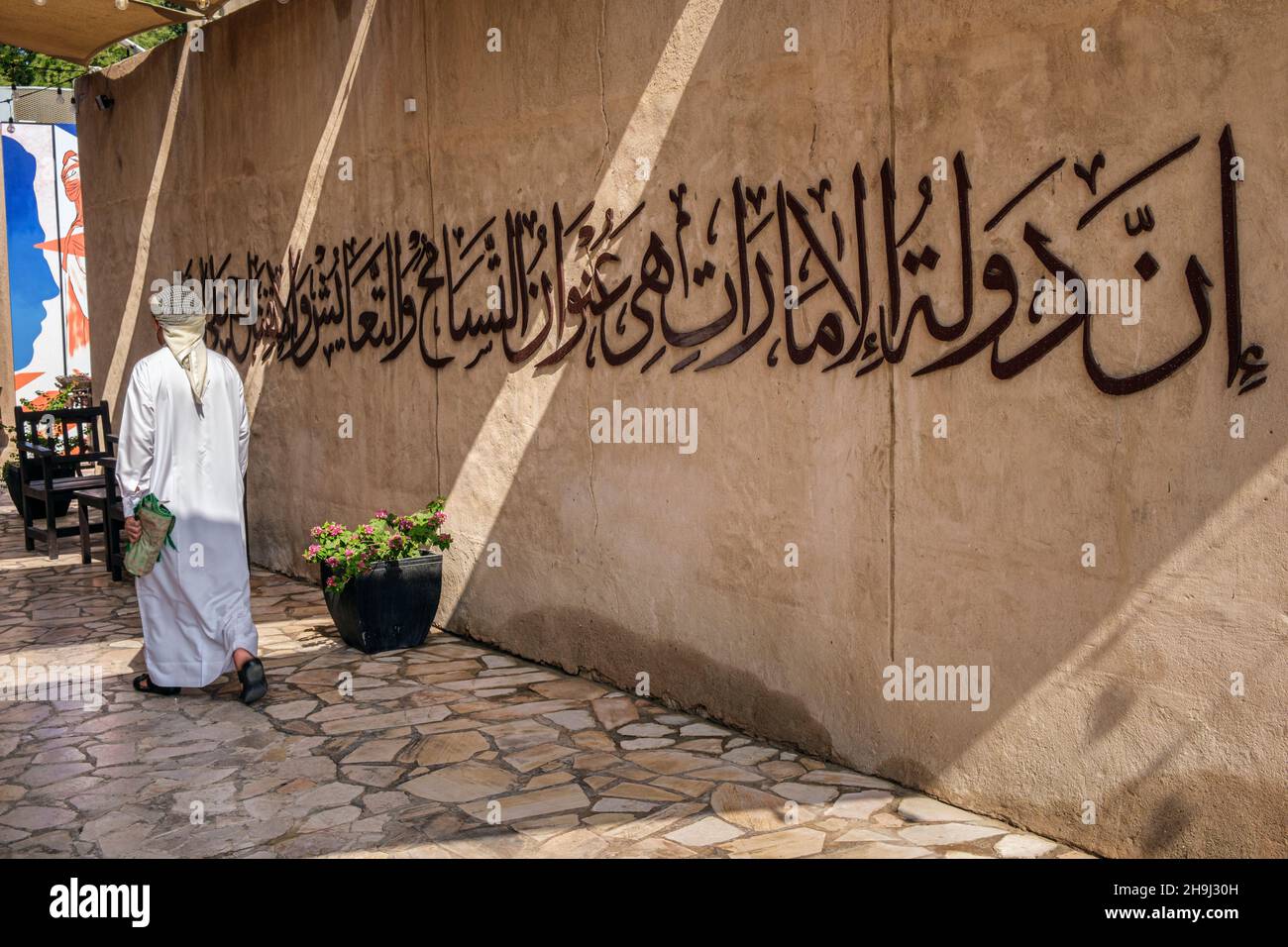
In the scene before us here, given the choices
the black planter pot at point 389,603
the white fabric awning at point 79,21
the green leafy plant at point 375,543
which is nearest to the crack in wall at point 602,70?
the green leafy plant at point 375,543

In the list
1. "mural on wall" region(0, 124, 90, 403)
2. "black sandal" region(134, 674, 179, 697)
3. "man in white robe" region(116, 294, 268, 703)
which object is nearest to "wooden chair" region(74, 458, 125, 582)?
"black sandal" region(134, 674, 179, 697)

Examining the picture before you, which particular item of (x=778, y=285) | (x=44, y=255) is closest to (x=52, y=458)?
(x=778, y=285)

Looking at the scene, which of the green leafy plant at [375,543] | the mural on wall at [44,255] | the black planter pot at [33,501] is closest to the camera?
the green leafy plant at [375,543]

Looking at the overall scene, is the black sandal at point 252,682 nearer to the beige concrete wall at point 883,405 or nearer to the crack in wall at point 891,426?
the beige concrete wall at point 883,405

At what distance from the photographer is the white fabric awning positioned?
373 inches

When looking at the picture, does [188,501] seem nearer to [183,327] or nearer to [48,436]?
[183,327]

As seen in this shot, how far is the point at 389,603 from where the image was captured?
657 cm

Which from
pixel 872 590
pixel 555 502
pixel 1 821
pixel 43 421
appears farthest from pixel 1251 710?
pixel 43 421

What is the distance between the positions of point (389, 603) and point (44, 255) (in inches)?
578

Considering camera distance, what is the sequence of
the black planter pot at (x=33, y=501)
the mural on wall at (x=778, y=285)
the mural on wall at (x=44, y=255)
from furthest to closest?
the mural on wall at (x=44, y=255) < the black planter pot at (x=33, y=501) < the mural on wall at (x=778, y=285)

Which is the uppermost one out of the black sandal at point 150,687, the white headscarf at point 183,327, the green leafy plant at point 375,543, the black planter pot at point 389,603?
the white headscarf at point 183,327

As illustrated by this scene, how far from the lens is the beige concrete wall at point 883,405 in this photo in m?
3.50

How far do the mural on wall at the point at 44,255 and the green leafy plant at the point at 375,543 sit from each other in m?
13.7

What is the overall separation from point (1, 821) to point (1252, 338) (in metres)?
4.29
